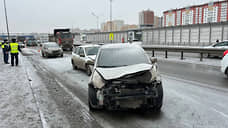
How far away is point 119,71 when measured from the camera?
4.46 metres

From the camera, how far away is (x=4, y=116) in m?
4.63

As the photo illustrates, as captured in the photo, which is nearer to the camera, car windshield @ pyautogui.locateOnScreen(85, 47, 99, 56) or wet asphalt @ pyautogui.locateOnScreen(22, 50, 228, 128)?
wet asphalt @ pyautogui.locateOnScreen(22, 50, 228, 128)

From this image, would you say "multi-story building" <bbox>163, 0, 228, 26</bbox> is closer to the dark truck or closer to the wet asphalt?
the dark truck

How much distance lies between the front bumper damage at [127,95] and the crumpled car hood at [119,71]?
9.4 inches

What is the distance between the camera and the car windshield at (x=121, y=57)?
5.12 m

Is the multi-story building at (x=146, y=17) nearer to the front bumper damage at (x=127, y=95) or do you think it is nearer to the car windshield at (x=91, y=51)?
the car windshield at (x=91, y=51)

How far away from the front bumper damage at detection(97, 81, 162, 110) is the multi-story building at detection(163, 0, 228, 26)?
93862 millimetres

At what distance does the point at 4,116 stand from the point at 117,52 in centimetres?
341

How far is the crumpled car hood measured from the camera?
13.8 feet

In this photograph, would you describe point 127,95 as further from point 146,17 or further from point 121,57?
point 146,17

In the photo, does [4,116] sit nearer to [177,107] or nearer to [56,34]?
[177,107]

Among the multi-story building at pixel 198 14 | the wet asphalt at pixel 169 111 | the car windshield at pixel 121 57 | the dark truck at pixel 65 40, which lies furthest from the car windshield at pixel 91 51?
the multi-story building at pixel 198 14

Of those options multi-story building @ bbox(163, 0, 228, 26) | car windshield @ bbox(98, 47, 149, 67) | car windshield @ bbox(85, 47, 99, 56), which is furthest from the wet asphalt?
multi-story building @ bbox(163, 0, 228, 26)

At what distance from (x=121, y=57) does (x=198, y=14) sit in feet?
349
